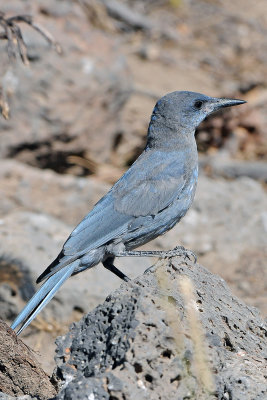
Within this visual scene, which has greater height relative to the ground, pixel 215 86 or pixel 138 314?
pixel 215 86

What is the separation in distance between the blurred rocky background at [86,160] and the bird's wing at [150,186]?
97 centimetres

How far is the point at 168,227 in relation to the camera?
16.3 ft

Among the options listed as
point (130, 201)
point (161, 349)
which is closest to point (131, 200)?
point (130, 201)

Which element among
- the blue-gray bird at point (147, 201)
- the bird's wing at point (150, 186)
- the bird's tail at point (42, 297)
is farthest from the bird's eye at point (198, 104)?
the bird's tail at point (42, 297)

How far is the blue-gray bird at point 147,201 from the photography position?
4.66 m

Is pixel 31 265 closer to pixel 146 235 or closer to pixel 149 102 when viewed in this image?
pixel 146 235

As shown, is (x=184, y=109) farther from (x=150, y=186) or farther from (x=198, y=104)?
(x=150, y=186)

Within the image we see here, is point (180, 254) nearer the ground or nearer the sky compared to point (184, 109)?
nearer the ground

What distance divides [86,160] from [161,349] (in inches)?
227

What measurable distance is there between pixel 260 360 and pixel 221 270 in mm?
3577

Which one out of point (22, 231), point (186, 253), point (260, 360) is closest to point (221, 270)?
point (22, 231)

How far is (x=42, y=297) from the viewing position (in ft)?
14.1

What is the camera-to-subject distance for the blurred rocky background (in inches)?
229

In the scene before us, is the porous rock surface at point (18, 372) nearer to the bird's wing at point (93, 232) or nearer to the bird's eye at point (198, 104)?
the bird's wing at point (93, 232)
